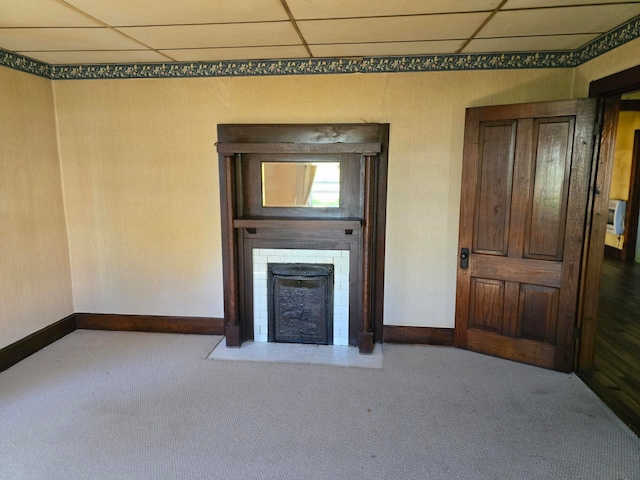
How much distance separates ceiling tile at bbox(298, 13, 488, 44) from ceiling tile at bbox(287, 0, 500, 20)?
0.09m

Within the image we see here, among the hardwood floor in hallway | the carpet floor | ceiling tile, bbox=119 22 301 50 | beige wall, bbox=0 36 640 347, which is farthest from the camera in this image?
beige wall, bbox=0 36 640 347

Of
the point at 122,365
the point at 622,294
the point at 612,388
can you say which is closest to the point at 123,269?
the point at 122,365

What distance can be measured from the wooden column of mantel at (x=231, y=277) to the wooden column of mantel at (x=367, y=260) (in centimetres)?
110

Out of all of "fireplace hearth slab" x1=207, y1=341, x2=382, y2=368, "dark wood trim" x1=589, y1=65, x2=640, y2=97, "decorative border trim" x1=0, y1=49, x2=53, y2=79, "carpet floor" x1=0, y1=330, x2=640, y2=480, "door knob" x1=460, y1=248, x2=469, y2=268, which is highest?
"decorative border trim" x1=0, y1=49, x2=53, y2=79

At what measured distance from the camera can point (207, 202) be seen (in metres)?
3.55

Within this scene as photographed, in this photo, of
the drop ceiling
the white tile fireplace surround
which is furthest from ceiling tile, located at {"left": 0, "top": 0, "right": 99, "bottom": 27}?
the white tile fireplace surround

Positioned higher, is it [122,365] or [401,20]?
[401,20]

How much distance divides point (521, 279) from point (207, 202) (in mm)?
2710

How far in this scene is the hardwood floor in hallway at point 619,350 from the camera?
265 centimetres

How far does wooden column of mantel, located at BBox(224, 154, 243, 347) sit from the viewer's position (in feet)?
11.0

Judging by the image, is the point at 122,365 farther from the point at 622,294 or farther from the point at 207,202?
the point at 622,294

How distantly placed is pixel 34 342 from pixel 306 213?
8.39ft

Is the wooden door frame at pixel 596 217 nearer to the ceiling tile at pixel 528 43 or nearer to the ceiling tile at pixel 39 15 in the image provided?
the ceiling tile at pixel 528 43

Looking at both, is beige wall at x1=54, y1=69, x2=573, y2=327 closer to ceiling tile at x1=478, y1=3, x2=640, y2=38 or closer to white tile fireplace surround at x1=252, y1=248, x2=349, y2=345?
white tile fireplace surround at x1=252, y1=248, x2=349, y2=345
